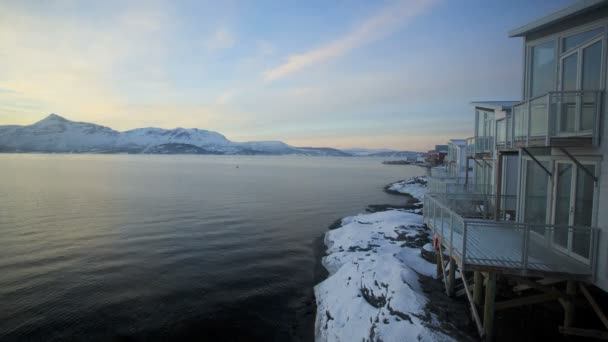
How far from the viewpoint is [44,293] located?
12.8 m

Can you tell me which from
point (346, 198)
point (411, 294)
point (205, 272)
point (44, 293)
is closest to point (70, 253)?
point (44, 293)

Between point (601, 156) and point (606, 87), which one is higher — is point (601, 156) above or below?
below

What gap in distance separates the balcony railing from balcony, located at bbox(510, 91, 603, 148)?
7.25 feet

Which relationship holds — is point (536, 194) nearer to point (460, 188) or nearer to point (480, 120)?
point (460, 188)

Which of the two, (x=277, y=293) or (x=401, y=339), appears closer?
(x=401, y=339)

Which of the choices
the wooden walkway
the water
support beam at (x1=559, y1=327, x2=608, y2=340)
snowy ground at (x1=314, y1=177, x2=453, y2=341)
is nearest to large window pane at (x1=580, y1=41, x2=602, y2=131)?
the wooden walkway

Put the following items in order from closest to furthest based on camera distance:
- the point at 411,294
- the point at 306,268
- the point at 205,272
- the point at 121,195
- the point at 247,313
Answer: the point at 411,294 → the point at 247,313 → the point at 205,272 → the point at 306,268 → the point at 121,195

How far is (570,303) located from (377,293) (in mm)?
5143

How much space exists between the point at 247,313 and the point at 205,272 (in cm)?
447

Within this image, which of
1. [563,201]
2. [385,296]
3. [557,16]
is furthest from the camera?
[385,296]

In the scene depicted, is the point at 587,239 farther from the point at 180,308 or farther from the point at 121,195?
the point at 121,195

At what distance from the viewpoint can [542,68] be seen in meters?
9.76

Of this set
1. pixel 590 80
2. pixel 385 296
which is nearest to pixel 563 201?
pixel 590 80

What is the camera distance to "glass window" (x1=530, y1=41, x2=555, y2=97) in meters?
9.29
